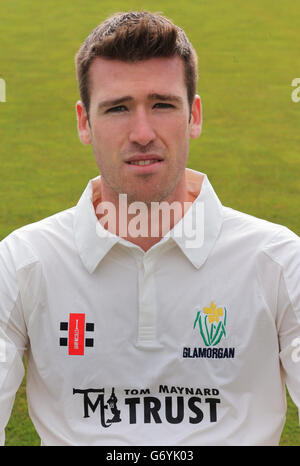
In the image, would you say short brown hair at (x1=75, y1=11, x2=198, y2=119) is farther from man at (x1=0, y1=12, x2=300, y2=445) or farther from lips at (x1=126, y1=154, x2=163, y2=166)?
lips at (x1=126, y1=154, x2=163, y2=166)

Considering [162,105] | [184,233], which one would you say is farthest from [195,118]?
[184,233]

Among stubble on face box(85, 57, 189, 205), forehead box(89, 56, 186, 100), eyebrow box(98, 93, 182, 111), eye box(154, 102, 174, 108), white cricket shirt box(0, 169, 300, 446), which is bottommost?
white cricket shirt box(0, 169, 300, 446)

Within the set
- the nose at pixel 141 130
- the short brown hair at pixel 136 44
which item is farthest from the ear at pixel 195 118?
the nose at pixel 141 130

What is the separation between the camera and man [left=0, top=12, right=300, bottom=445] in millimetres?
1398

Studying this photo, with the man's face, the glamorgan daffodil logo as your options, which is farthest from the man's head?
the glamorgan daffodil logo

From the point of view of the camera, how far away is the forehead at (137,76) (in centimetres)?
139

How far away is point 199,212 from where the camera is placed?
1.51 metres

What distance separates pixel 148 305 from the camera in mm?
1424

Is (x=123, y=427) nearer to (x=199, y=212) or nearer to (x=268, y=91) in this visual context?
(x=199, y=212)

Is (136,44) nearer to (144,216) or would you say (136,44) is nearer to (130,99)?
(130,99)

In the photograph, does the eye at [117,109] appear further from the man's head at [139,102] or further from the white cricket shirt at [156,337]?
the white cricket shirt at [156,337]

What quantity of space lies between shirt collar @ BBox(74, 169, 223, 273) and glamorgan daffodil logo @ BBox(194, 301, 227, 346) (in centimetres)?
10
